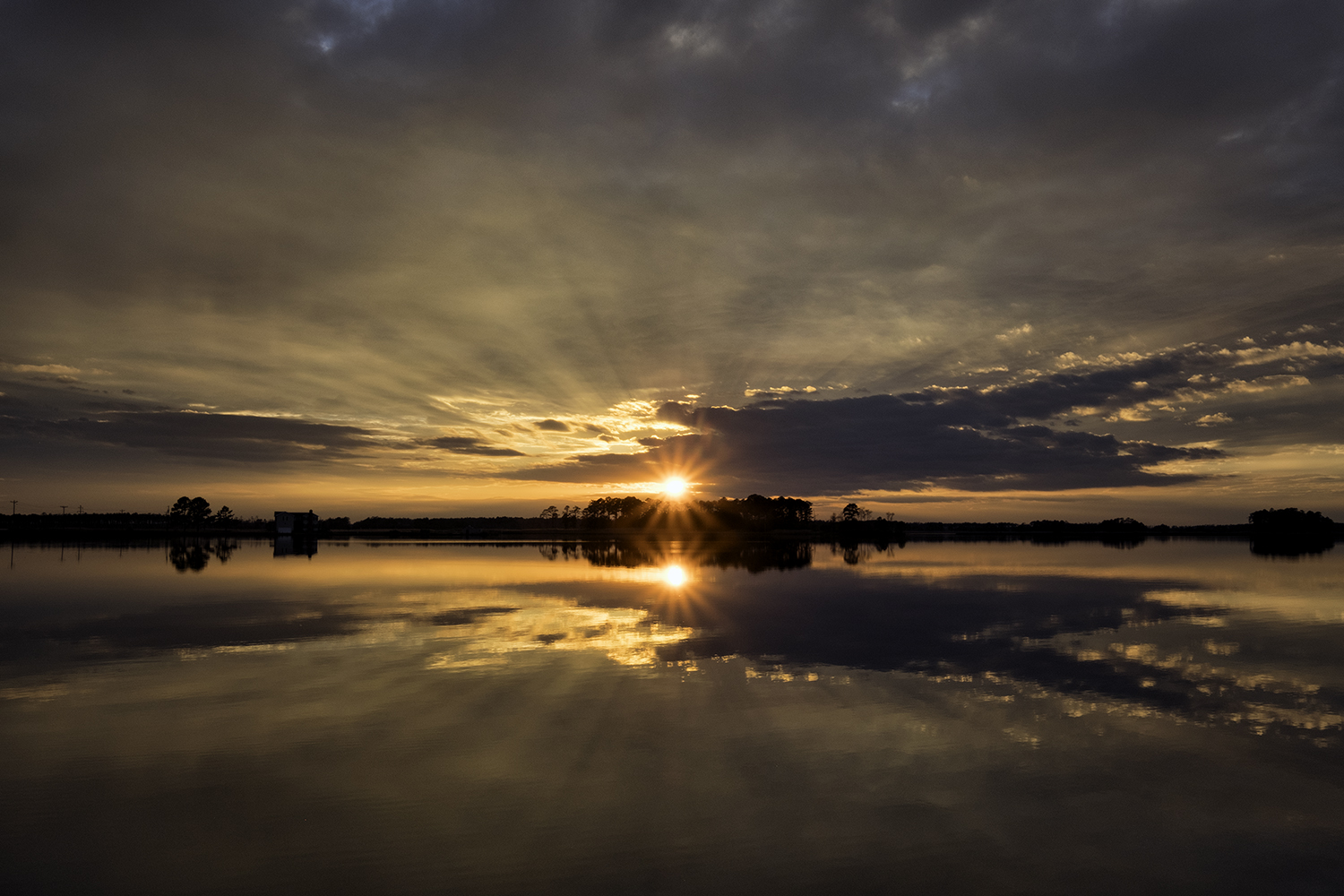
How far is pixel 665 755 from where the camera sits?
39.4ft

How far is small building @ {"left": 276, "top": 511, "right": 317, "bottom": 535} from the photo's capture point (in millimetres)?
130500

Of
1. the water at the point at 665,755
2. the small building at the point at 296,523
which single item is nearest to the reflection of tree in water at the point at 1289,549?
the water at the point at 665,755

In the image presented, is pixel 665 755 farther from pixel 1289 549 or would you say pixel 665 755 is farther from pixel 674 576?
pixel 1289 549

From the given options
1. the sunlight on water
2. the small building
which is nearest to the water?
the sunlight on water

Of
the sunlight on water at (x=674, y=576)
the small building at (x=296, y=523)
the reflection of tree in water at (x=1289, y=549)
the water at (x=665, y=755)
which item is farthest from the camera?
the small building at (x=296, y=523)

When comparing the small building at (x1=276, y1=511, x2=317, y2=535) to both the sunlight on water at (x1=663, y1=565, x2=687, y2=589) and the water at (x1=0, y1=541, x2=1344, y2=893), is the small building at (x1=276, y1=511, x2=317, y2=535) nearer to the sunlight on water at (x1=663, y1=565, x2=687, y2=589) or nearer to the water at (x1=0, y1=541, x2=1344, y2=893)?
the sunlight on water at (x1=663, y1=565, x2=687, y2=589)

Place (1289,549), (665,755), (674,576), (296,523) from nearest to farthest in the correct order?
(665,755) → (674,576) → (1289,549) → (296,523)

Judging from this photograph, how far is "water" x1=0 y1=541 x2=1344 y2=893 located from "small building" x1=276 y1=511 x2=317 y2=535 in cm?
11474

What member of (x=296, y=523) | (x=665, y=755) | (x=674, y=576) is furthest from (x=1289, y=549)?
(x=296, y=523)

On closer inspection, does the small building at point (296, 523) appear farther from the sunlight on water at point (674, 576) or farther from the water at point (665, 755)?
the water at point (665, 755)

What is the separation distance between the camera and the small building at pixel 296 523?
130500 millimetres

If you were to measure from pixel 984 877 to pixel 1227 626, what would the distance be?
2505cm

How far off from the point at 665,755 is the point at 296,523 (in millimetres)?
153392

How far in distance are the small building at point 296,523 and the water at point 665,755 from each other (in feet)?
376
